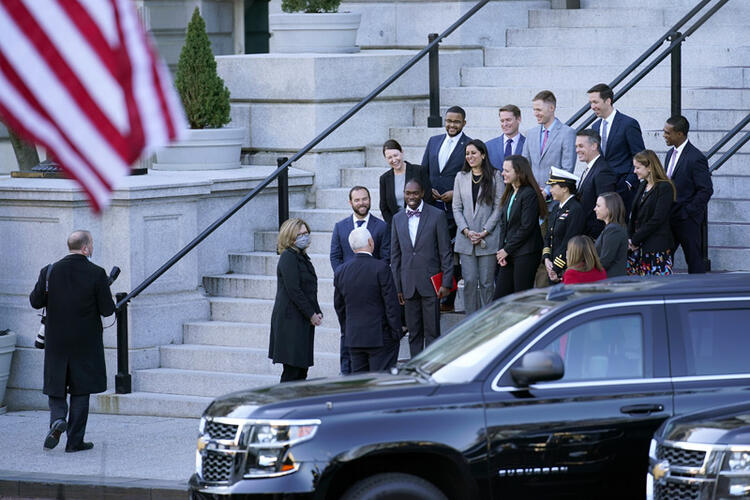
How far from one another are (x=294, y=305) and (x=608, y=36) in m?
7.25

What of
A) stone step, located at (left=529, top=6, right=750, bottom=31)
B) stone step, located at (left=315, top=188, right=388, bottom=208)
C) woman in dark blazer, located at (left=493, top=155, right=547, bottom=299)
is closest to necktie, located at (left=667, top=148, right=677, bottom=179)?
woman in dark blazer, located at (left=493, top=155, right=547, bottom=299)

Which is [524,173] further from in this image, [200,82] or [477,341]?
[200,82]

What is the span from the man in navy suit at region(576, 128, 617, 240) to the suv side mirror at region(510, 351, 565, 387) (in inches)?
181

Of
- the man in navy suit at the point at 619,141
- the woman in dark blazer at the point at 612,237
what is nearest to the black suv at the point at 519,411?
the woman in dark blazer at the point at 612,237

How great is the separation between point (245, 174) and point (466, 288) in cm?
414

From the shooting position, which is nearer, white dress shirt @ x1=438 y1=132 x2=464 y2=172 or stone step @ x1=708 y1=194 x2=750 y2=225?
white dress shirt @ x1=438 y1=132 x2=464 y2=172

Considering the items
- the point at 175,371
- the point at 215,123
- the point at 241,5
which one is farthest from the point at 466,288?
the point at 241,5

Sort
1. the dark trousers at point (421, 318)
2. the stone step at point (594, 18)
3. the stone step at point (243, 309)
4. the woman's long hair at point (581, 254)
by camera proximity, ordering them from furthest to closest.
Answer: the stone step at point (594, 18), the stone step at point (243, 309), the dark trousers at point (421, 318), the woman's long hair at point (581, 254)

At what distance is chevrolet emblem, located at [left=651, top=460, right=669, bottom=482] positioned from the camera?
24.6 feet

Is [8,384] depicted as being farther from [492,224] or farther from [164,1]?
[164,1]

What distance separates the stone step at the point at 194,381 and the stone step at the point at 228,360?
0.43ft

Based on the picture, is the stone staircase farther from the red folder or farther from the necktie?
the necktie

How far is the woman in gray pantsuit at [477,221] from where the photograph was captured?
1318 centimetres

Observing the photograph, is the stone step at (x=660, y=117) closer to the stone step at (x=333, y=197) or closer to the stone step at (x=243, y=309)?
the stone step at (x=333, y=197)
